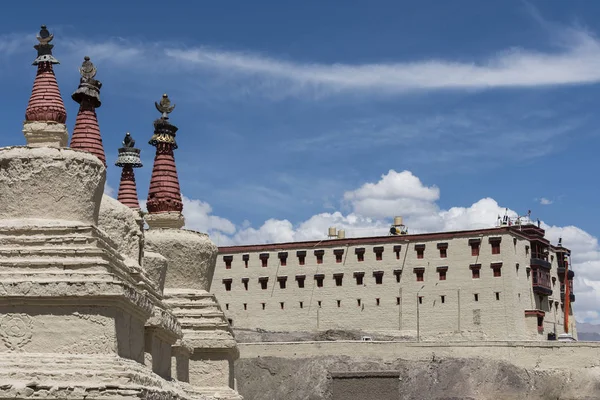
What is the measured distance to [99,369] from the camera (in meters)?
13.9

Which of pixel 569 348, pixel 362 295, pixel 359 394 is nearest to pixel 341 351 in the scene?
pixel 362 295

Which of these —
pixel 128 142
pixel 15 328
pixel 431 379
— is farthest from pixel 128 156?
pixel 431 379

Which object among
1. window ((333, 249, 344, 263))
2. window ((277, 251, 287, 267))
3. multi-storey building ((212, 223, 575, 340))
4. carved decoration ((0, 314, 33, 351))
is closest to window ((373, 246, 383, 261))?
multi-storey building ((212, 223, 575, 340))

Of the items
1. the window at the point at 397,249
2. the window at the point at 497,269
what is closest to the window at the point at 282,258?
the window at the point at 397,249

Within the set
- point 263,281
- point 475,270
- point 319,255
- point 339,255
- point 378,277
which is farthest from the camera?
point 263,281

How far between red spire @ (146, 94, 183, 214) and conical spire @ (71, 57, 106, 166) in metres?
4.86

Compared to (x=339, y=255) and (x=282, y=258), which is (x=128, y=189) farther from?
(x=282, y=258)

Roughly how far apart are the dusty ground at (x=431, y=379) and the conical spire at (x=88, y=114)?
51336mm

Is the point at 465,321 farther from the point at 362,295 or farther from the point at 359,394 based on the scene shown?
the point at 359,394

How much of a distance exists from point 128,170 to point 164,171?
1009 mm

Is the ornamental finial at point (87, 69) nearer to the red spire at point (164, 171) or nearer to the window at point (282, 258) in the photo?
the red spire at point (164, 171)

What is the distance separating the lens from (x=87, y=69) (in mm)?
21703

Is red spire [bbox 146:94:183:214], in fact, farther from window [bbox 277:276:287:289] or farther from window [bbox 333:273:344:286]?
window [bbox 277:276:287:289]

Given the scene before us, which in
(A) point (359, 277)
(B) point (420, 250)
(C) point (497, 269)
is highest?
(B) point (420, 250)
